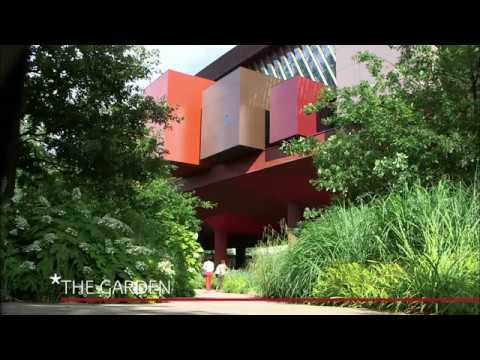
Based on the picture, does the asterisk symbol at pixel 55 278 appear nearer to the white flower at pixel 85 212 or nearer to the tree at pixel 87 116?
the white flower at pixel 85 212

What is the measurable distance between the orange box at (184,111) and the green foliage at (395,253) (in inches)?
615

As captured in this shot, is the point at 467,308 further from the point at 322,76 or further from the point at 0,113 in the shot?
the point at 322,76

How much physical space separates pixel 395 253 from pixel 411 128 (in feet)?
7.38

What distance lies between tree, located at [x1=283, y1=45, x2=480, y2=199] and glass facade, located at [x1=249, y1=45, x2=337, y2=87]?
13087 mm

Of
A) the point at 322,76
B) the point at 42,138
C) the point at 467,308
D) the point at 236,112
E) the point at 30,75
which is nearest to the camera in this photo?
the point at 467,308

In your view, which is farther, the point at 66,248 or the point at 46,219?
the point at 46,219

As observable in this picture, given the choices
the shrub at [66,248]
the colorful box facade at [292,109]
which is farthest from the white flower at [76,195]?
the colorful box facade at [292,109]

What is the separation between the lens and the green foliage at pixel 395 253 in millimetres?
4391

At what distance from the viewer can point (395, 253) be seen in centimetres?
530

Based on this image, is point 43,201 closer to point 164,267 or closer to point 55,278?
point 55,278

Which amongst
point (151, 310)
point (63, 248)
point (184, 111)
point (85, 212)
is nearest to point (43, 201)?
point (85, 212)

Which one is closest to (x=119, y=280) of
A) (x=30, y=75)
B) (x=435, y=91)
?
(x=30, y=75)
